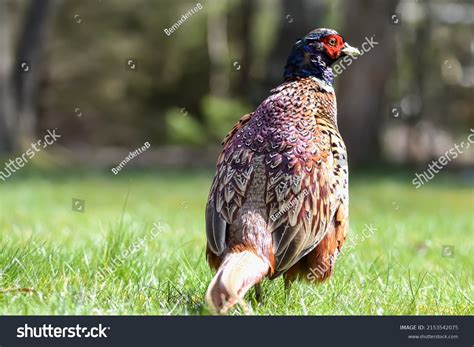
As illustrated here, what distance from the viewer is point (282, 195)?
14.9ft

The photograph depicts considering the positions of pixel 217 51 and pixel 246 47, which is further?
pixel 217 51

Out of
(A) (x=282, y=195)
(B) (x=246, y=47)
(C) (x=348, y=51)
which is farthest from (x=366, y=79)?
(A) (x=282, y=195)

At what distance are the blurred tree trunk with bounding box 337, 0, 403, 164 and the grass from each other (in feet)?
18.7

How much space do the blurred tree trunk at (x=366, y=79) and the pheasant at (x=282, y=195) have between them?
1174 centimetres

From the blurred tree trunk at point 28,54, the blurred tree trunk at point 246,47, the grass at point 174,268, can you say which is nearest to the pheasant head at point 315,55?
the grass at point 174,268

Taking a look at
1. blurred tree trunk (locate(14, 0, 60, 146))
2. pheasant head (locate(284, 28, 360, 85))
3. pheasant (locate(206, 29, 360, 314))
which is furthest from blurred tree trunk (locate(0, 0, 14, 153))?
pheasant (locate(206, 29, 360, 314))

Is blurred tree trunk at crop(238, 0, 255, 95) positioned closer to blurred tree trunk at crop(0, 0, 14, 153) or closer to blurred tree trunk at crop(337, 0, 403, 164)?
blurred tree trunk at crop(337, 0, 403, 164)

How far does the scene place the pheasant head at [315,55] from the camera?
513 cm

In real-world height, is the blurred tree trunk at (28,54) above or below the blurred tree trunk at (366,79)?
above

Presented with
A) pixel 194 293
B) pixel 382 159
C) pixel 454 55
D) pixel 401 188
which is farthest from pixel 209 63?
pixel 194 293

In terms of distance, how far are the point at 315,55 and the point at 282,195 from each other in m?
1.02

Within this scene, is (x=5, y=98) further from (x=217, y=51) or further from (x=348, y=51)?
(x=348, y=51)

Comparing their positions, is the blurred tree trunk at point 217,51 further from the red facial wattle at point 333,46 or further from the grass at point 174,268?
the red facial wattle at point 333,46

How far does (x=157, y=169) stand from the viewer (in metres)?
18.2
